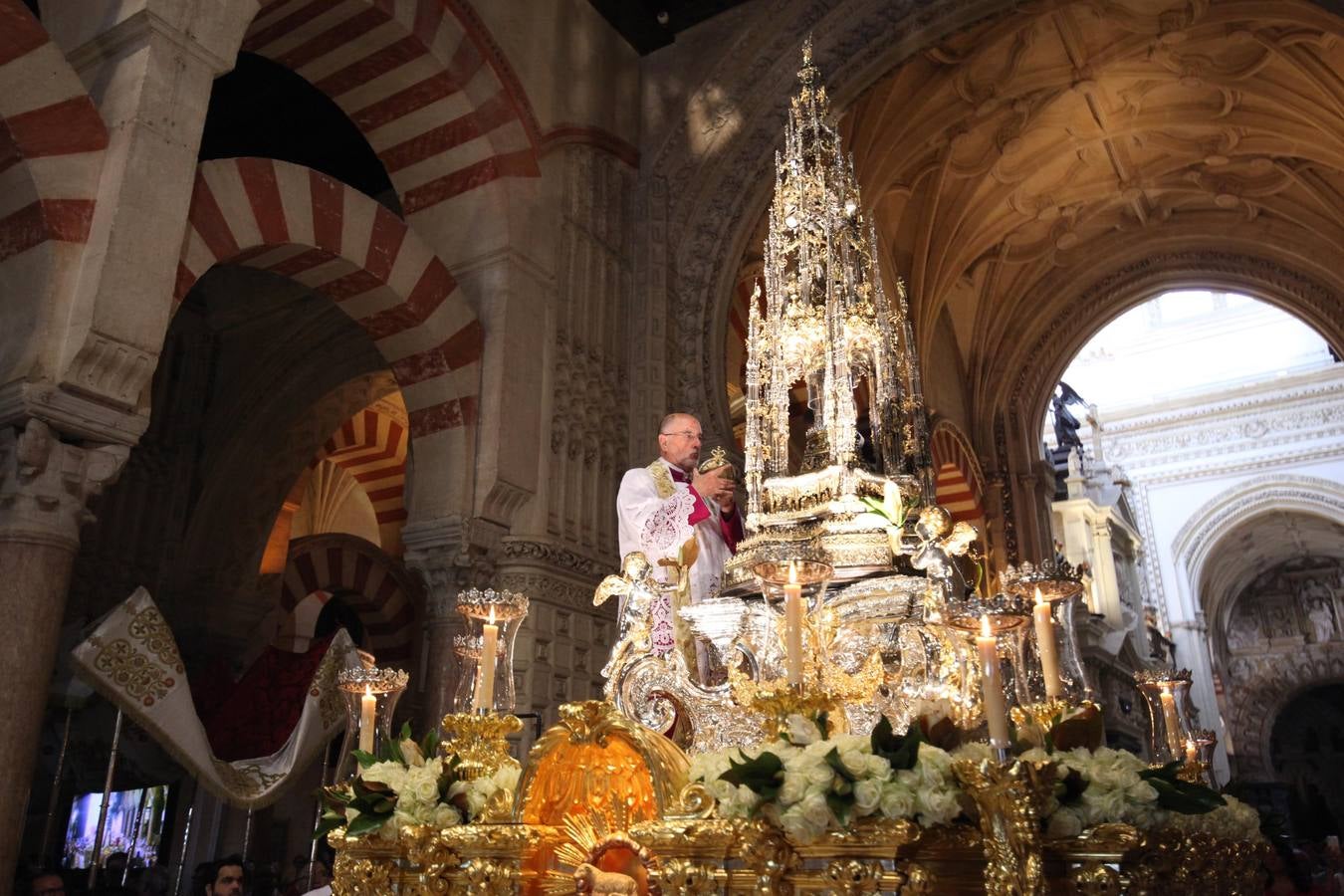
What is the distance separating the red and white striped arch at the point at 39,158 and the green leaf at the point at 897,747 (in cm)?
361

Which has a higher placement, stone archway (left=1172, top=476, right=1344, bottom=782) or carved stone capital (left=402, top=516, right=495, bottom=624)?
stone archway (left=1172, top=476, right=1344, bottom=782)

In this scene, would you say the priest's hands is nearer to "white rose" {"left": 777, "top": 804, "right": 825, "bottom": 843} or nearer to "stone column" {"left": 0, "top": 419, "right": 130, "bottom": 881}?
"white rose" {"left": 777, "top": 804, "right": 825, "bottom": 843}

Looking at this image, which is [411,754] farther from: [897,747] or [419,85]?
[419,85]

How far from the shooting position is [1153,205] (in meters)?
12.1

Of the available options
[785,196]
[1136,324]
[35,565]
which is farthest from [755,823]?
[1136,324]

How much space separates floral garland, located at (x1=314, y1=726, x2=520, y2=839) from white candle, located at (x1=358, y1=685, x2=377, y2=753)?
161 mm

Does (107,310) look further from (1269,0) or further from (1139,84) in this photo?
Result: (1139,84)

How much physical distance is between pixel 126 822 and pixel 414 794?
19.5 feet

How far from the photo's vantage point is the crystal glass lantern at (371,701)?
3.13 meters

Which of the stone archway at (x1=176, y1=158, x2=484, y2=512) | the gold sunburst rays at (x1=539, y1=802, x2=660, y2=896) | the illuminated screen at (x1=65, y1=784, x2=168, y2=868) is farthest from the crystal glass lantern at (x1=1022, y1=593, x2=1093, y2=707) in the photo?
the illuminated screen at (x1=65, y1=784, x2=168, y2=868)

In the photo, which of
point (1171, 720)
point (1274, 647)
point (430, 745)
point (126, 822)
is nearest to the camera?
point (430, 745)

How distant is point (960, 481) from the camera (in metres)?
12.2

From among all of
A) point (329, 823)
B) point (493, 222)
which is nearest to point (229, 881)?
point (329, 823)

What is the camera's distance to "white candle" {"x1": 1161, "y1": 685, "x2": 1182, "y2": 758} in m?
3.27
